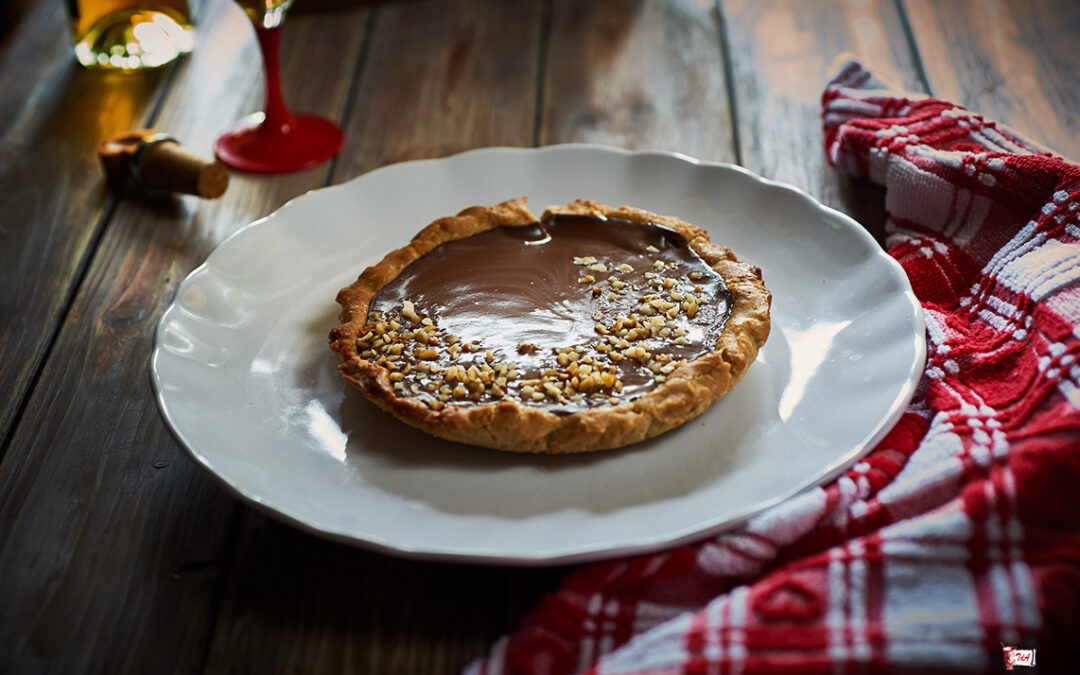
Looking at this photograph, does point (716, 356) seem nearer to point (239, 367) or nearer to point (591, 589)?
point (591, 589)

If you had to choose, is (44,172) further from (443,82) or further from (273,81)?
(443,82)

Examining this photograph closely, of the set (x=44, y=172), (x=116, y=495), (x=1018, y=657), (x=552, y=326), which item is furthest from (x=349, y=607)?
(x=44, y=172)

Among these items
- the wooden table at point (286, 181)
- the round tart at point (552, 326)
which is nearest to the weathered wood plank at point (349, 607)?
the wooden table at point (286, 181)

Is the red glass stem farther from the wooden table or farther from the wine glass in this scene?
the wooden table

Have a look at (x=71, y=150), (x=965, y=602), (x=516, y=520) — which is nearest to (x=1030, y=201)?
(x=965, y=602)

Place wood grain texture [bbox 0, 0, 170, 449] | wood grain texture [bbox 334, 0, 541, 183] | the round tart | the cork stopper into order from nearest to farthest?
the round tart, wood grain texture [bbox 0, 0, 170, 449], the cork stopper, wood grain texture [bbox 334, 0, 541, 183]

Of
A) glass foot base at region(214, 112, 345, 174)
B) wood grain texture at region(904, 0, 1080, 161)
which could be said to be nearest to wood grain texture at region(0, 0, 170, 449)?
glass foot base at region(214, 112, 345, 174)

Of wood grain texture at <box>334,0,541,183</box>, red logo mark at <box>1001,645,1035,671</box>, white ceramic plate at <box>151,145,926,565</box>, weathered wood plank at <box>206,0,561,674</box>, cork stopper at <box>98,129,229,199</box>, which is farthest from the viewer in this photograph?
wood grain texture at <box>334,0,541,183</box>
